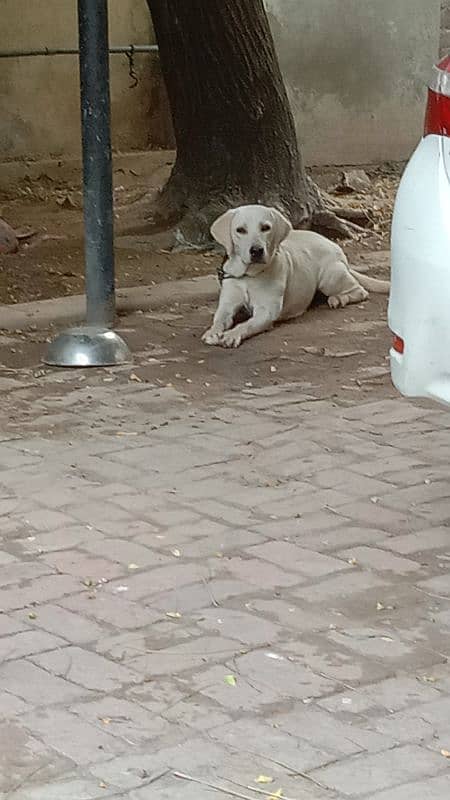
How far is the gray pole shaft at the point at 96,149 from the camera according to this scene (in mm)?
6727

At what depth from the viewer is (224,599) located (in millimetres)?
3979

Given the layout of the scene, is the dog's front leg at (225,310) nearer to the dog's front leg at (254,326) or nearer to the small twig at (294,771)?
the dog's front leg at (254,326)

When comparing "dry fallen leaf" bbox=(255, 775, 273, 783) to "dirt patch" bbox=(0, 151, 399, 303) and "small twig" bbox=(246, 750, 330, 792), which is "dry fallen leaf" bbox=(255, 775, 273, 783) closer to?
"small twig" bbox=(246, 750, 330, 792)

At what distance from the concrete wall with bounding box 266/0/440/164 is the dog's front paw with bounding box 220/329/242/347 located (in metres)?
6.47

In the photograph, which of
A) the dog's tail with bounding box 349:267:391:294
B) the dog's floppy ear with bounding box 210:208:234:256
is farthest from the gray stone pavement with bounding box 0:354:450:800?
the dog's tail with bounding box 349:267:391:294

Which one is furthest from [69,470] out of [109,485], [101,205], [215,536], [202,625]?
[101,205]

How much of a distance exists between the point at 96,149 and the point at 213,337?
1.06m

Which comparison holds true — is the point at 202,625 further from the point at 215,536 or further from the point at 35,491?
the point at 35,491

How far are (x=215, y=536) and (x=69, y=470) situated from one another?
853mm

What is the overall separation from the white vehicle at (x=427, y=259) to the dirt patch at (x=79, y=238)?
13.7 ft

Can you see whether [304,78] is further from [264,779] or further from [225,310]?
[264,779]

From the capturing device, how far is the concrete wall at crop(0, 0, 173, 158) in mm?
12164

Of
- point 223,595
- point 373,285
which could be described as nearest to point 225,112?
point 373,285

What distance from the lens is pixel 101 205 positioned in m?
6.90
